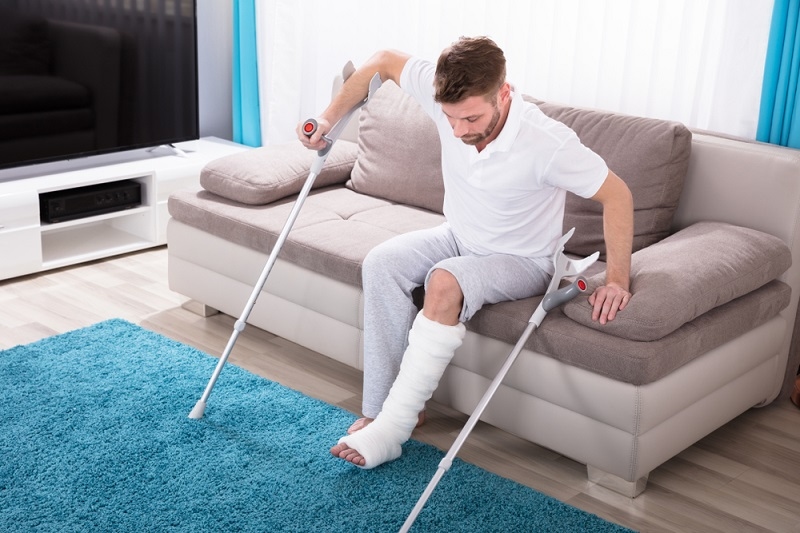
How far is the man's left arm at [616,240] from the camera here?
2539 mm

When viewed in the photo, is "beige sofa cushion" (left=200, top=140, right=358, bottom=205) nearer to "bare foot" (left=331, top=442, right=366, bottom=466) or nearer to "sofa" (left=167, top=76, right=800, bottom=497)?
"sofa" (left=167, top=76, right=800, bottom=497)

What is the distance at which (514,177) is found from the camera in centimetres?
263

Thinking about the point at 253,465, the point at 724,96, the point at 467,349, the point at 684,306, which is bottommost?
the point at 253,465

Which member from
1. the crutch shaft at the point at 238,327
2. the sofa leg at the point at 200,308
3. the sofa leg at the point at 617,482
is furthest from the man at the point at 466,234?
the sofa leg at the point at 200,308

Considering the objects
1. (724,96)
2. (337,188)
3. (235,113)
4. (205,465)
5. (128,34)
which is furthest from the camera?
(235,113)

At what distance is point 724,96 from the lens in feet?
11.3

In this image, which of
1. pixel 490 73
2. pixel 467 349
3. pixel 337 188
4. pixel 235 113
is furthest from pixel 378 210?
pixel 235 113

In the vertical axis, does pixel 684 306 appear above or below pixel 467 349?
above

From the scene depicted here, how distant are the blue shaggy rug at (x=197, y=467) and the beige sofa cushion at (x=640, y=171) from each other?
0.88 meters

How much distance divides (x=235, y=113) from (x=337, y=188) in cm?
158

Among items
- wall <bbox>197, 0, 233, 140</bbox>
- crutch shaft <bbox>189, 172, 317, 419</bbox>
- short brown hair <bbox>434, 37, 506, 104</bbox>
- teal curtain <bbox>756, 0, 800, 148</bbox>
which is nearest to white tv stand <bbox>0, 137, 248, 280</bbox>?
wall <bbox>197, 0, 233, 140</bbox>

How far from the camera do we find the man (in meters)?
2.52

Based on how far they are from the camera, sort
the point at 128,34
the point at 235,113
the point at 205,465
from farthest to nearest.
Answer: the point at 235,113 < the point at 128,34 < the point at 205,465

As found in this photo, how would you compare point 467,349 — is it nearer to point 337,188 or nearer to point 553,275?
point 553,275
